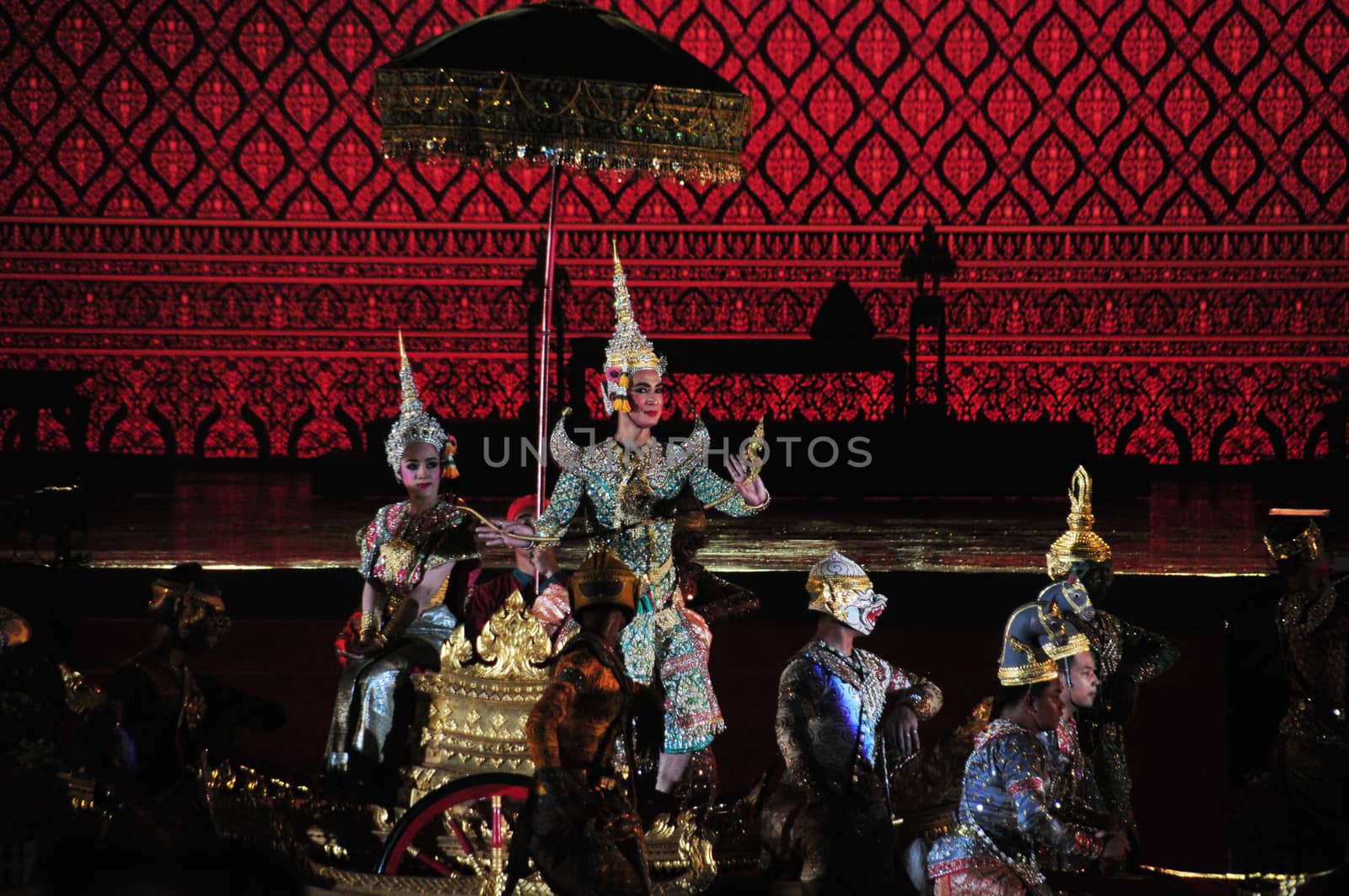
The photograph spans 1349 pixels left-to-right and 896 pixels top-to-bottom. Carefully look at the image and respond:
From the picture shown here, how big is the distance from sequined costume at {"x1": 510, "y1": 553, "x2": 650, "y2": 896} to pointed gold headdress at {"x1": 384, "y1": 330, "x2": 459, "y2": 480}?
1.69 meters

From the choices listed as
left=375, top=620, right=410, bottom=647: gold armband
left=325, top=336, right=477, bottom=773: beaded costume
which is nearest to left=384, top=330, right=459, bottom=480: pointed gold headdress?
left=325, top=336, right=477, bottom=773: beaded costume

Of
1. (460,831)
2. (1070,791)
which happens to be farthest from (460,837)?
(1070,791)

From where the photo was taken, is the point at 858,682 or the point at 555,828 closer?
the point at 555,828

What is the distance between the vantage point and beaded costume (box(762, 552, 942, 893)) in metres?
3.44

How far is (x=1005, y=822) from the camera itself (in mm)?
3033

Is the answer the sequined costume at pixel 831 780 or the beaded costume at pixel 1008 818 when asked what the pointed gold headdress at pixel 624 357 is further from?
the beaded costume at pixel 1008 818

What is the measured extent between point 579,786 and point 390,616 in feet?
5.51

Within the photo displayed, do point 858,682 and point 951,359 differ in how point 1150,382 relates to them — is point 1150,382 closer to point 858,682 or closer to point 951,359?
point 951,359

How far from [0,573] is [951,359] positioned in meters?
8.69

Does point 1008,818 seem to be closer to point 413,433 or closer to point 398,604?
point 398,604

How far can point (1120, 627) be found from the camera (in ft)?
13.1

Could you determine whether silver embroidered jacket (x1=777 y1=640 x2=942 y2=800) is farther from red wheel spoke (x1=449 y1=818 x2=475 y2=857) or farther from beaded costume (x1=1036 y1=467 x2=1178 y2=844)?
red wheel spoke (x1=449 y1=818 x2=475 y2=857)

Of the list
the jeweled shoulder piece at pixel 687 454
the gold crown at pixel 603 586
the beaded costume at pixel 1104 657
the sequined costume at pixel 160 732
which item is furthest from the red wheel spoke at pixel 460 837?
the beaded costume at pixel 1104 657

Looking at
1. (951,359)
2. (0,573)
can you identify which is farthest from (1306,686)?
(951,359)
